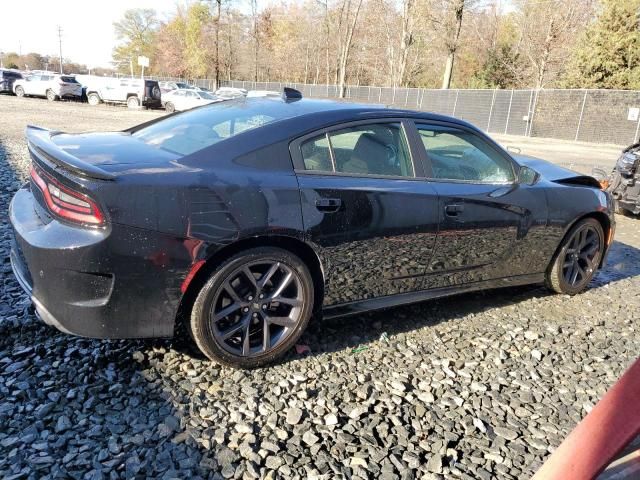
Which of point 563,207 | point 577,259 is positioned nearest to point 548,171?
point 563,207

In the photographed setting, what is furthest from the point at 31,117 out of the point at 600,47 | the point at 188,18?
the point at 188,18

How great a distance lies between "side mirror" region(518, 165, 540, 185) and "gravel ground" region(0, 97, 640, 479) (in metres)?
1.09

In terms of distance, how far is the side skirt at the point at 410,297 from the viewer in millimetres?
3229

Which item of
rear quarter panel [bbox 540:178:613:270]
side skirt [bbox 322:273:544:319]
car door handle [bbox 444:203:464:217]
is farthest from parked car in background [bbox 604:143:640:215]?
car door handle [bbox 444:203:464:217]

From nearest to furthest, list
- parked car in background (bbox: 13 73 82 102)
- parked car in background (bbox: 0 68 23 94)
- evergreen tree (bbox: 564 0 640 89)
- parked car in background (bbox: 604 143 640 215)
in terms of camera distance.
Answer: parked car in background (bbox: 604 143 640 215) < evergreen tree (bbox: 564 0 640 89) < parked car in background (bbox: 13 73 82 102) < parked car in background (bbox: 0 68 23 94)

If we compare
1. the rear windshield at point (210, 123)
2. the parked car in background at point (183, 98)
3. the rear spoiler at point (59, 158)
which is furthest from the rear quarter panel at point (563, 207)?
the parked car in background at point (183, 98)

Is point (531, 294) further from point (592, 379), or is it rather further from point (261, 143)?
point (261, 143)

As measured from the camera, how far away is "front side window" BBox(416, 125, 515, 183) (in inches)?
141

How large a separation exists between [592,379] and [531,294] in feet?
4.82

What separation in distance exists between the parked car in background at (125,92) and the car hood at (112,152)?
97.1 feet

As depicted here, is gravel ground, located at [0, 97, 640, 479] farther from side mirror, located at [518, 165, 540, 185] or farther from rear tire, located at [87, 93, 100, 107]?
rear tire, located at [87, 93, 100, 107]

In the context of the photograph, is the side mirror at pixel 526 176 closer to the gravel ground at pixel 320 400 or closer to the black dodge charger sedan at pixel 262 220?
the black dodge charger sedan at pixel 262 220

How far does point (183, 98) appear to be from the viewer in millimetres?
30719

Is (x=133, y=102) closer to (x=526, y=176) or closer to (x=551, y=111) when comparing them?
(x=551, y=111)
